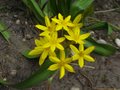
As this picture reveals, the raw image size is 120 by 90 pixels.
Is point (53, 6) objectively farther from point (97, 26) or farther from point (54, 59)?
point (54, 59)

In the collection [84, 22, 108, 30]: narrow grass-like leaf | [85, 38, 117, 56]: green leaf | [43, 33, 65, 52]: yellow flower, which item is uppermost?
[43, 33, 65, 52]: yellow flower

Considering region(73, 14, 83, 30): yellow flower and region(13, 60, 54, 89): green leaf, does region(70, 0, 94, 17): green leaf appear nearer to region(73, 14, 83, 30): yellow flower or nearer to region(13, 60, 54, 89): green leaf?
region(73, 14, 83, 30): yellow flower

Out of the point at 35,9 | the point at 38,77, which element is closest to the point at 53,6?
the point at 35,9

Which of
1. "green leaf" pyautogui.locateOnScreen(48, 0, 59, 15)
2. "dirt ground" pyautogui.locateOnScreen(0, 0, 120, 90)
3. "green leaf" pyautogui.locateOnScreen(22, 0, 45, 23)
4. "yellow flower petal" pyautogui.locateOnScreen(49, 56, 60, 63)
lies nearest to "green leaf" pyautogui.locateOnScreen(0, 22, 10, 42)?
"dirt ground" pyautogui.locateOnScreen(0, 0, 120, 90)

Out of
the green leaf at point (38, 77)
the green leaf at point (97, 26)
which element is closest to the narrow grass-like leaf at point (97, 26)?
the green leaf at point (97, 26)

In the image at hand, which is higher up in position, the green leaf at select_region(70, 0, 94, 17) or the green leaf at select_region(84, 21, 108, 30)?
the green leaf at select_region(70, 0, 94, 17)

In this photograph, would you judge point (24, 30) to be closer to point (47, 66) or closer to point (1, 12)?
point (1, 12)
